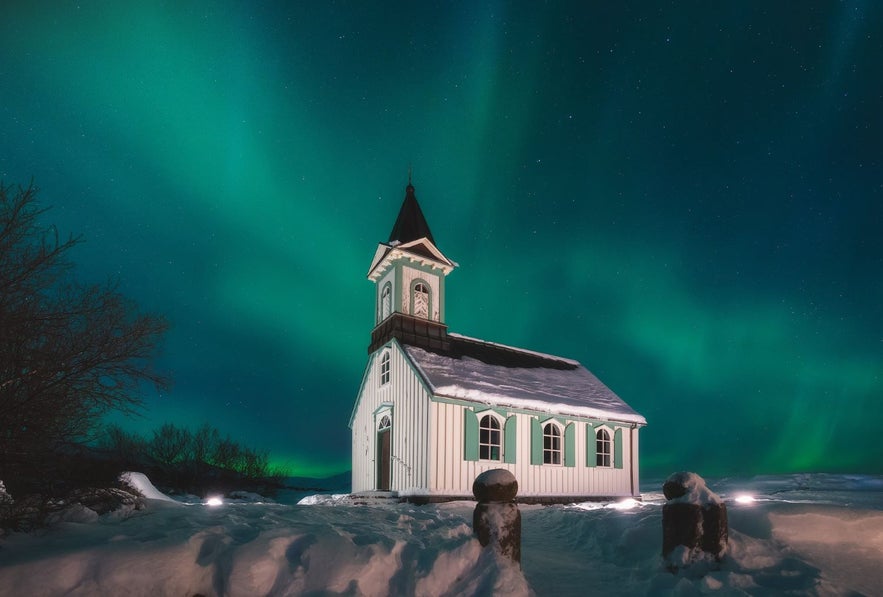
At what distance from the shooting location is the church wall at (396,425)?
15867 millimetres

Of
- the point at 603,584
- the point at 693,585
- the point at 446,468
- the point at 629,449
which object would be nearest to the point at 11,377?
the point at 603,584

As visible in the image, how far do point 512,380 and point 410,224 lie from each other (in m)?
6.80

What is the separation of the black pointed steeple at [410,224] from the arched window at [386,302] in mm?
1792

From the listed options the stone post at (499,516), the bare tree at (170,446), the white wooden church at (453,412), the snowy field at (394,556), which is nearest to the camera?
the snowy field at (394,556)

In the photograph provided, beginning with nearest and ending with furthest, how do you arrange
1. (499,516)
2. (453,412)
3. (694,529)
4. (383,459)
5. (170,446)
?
(499,516)
(694,529)
(453,412)
(383,459)
(170,446)

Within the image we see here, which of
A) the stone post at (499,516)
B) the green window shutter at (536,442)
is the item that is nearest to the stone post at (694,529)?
the stone post at (499,516)

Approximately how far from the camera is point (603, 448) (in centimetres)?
1922

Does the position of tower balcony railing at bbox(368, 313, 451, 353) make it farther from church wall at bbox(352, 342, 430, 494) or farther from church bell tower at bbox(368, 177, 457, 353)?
church wall at bbox(352, 342, 430, 494)

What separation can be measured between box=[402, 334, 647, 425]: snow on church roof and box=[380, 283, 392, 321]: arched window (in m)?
2.15

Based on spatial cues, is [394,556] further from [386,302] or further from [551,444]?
[386,302]

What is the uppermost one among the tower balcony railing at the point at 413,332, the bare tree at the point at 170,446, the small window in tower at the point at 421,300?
the small window in tower at the point at 421,300

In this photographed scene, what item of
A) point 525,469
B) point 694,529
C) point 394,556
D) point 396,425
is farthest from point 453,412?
point 394,556

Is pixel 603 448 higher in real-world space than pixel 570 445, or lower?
lower

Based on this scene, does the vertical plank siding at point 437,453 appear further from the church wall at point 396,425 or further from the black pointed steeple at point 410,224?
the black pointed steeple at point 410,224
